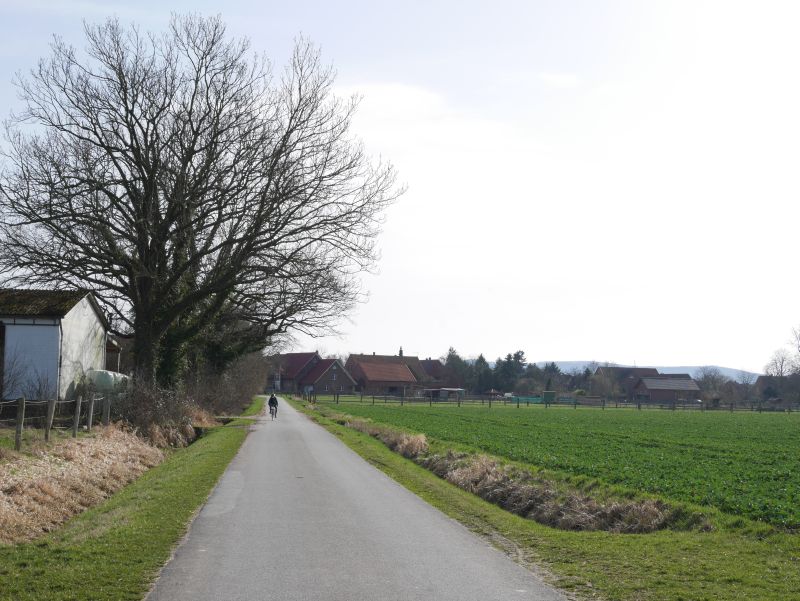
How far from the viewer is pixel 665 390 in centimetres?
13550

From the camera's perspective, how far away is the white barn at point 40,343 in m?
27.5

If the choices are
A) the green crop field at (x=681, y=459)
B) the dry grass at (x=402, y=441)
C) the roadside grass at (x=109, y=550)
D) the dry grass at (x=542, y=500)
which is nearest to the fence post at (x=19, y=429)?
the roadside grass at (x=109, y=550)

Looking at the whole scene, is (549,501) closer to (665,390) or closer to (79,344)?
(79,344)

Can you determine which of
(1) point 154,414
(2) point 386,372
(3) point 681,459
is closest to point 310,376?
(2) point 386,372

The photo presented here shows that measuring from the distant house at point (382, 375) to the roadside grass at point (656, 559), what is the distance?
104485 millimetres

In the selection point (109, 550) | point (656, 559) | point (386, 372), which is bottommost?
point (109, 550)

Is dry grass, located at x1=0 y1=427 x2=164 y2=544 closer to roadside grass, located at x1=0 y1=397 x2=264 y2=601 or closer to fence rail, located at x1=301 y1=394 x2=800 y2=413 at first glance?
roadside grass, located at x1=0 y1=397 x2=264 y2=601

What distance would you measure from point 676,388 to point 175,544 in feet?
446

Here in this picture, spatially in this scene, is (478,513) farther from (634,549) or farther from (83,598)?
(83,598)

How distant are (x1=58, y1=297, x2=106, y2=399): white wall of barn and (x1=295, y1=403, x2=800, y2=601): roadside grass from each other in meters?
19.8

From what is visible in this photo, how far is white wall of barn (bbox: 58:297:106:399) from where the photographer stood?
96.6 feet

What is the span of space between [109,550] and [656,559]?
6.96m

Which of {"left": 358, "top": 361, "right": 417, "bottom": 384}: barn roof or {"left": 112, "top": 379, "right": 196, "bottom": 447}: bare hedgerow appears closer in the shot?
{"left": 112, "top": 379, "right": 196, "bottom": 447}: bare hedgerow

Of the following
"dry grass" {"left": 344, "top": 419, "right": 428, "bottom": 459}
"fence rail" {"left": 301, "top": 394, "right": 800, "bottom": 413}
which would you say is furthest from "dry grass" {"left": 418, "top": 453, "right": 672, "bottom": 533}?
"fence rail" {"left": 301, "top": 394, "right": 800, "bottom": 413}
